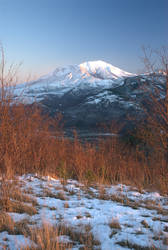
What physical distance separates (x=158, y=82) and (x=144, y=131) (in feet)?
7.18

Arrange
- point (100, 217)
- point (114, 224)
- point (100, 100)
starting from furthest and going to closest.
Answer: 1. point (100, 100)
2. point (100, 217)
3. point (114, 224)

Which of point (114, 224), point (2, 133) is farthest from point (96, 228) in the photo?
point (2, 133)

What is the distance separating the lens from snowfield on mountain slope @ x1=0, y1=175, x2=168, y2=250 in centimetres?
188

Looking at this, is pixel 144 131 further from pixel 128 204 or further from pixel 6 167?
pixel 6 167

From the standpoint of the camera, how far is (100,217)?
2.45 m

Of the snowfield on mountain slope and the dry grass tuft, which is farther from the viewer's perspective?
the dry grass tuft

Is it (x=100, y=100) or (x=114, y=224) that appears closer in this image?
(x=114, y=224)

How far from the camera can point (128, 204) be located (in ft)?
10.2

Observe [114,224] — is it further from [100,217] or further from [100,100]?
[100,100]

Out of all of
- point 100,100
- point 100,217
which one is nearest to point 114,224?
point 100,217

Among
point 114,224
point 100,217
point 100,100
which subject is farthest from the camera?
point 100,100

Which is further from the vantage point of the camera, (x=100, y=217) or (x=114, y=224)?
(x=100, y=217)

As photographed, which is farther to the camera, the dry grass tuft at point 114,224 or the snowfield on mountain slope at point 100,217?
the dry grass tuft at point 114,224

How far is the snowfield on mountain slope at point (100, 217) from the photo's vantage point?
1.88 m
